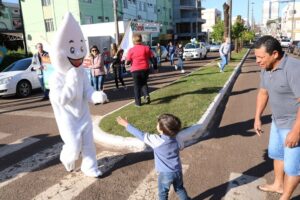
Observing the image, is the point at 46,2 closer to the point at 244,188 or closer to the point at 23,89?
the point at 23,89

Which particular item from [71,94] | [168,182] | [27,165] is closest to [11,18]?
[27,165]

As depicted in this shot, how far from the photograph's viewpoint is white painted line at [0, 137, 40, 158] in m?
5.75

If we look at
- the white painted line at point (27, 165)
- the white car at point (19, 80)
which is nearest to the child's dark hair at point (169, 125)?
the white painted line at point (27, 165)

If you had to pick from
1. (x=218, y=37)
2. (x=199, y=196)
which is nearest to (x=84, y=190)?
(x=199, y=196)

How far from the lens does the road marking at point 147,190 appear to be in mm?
3881

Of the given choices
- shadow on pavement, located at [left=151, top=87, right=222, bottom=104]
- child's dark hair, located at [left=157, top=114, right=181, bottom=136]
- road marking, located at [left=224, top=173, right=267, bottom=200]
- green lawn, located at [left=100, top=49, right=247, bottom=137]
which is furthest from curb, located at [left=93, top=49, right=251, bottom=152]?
shadow on pavement, located at [left=151, top=87, right=222, bottom=104]

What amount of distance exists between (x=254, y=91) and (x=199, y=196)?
8.14 meters

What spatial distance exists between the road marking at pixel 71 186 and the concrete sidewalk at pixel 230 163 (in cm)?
124

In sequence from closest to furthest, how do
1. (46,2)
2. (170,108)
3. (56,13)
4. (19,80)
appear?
(170,108) → (19,80) → (56,13) → (46,2)

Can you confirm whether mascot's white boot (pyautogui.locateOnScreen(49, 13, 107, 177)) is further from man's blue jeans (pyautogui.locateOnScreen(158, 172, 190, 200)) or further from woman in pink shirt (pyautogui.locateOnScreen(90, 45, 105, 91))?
woman in pink shirt (pyautogui.locateOnScreen(90, 45, 105, 91))

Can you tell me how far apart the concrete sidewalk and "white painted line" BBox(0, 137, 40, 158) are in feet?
10.1

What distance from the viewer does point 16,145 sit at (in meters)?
6.09

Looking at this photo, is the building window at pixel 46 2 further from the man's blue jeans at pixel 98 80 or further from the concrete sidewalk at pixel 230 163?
the concrete sidewalk at pixel 230 163

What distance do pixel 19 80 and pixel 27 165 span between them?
300 inches
